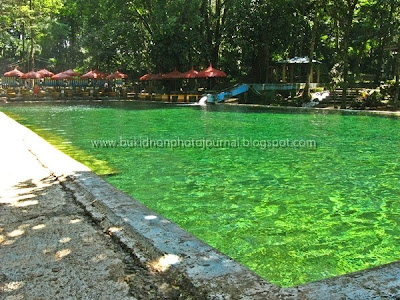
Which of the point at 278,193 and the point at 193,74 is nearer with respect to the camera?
the point at 278,193

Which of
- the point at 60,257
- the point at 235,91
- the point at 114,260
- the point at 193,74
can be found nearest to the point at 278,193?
the point at 114,260

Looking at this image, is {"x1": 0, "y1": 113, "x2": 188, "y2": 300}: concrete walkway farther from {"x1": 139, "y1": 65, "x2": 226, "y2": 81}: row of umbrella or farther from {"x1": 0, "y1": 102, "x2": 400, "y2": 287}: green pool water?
{"x1": 139, "y1": 65, "x2": 226, "y2": 81}: row of umbrella

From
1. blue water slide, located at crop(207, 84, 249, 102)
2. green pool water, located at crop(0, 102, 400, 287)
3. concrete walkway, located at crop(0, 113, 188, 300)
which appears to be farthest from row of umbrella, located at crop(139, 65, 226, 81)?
concrete walkway, located at crop(0, 113, 188, 300)

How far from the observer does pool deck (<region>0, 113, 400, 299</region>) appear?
7.93ft

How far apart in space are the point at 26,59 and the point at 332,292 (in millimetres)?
59104

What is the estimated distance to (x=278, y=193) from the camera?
20.6 feet

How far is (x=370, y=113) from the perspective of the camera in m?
20.0

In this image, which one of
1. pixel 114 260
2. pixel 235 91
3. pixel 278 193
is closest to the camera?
pixel 114 260

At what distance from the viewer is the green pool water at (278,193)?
13.5 feet

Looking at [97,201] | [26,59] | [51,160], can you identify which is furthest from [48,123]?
[26,59]

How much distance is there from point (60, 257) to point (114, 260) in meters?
0.45

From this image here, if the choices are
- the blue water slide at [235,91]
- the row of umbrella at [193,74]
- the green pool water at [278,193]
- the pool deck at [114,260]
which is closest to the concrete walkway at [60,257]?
the pool deck at [114,260]

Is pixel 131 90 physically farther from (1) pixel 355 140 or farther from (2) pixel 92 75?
(1) pixel 355 140

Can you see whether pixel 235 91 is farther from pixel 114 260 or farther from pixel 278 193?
pixel 114 260
